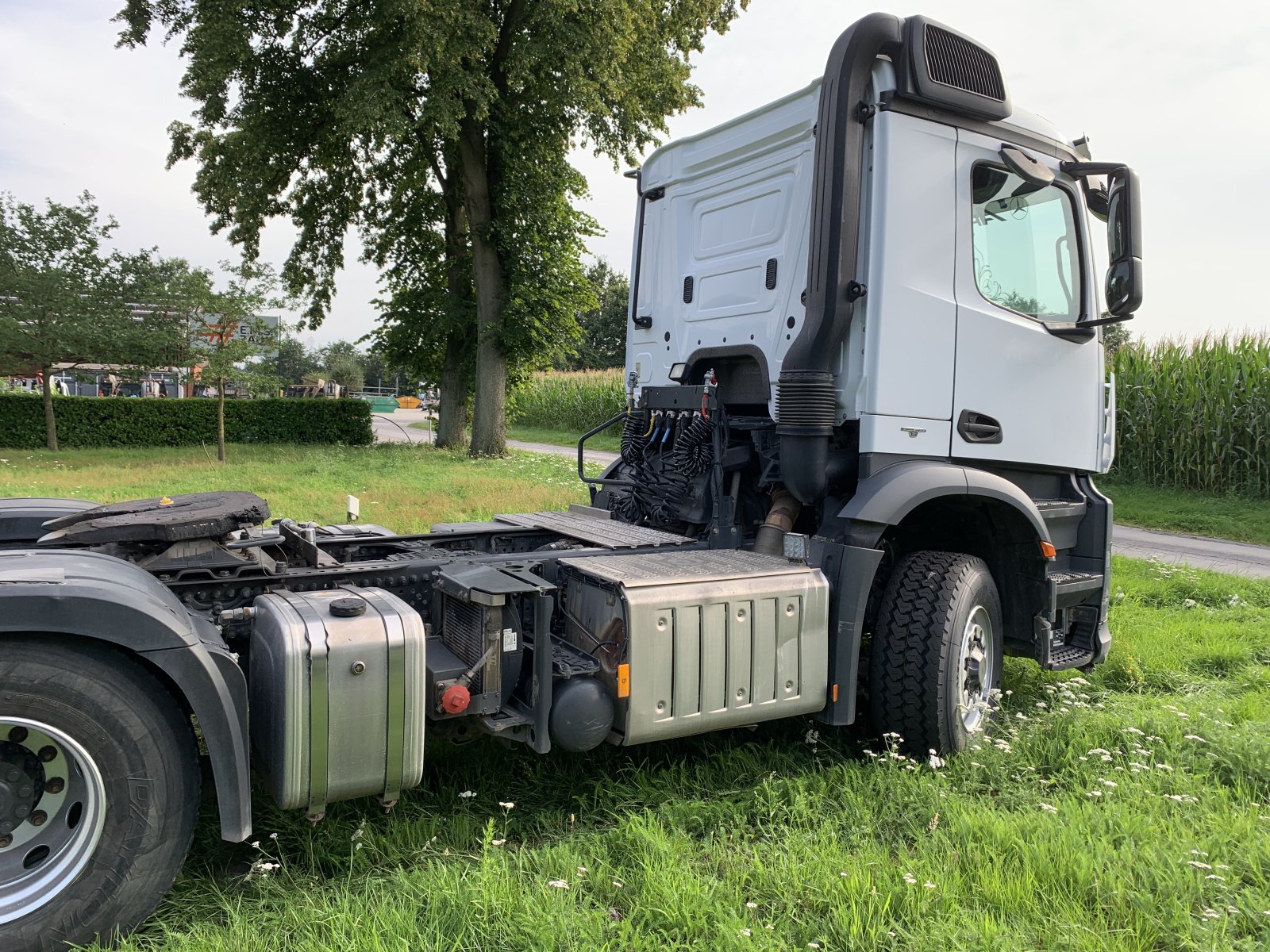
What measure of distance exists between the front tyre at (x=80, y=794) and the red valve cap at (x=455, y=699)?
0.84m

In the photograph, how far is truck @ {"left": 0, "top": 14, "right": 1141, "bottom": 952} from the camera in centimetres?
260

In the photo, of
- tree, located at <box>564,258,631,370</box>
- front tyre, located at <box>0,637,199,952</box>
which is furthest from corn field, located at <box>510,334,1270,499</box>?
tree, located at <box>564,258,631,370</box>

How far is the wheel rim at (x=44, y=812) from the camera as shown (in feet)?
8.23

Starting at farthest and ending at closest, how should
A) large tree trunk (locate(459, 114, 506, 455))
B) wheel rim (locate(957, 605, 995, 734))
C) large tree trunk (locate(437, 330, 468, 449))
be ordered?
1. large tree trunk (locate(437, 330, 468, 449))
2. large tree trunk (locate(459, 114, 506, 455))
3. wheel rim (locate(957, 605, 995, 734))

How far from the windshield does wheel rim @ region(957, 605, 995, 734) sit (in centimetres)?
163

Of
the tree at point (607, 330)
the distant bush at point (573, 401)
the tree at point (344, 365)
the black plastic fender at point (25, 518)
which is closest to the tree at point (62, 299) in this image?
the distant bush at point (573, 401)

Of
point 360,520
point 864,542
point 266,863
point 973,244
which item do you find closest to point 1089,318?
point 973,244

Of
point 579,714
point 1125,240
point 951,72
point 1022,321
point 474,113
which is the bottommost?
point 579,714

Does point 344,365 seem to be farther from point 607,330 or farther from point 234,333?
point 234,333

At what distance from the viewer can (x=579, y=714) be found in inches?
129

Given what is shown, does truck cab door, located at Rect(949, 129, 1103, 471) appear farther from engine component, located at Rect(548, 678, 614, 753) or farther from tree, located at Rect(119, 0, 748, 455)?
tree, located at Rect(119, 0, 748, 455)

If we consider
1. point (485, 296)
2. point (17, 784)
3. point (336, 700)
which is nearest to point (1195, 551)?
point (336, 700)

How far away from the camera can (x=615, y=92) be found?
17.2 meters

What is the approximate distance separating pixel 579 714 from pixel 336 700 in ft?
2.89
